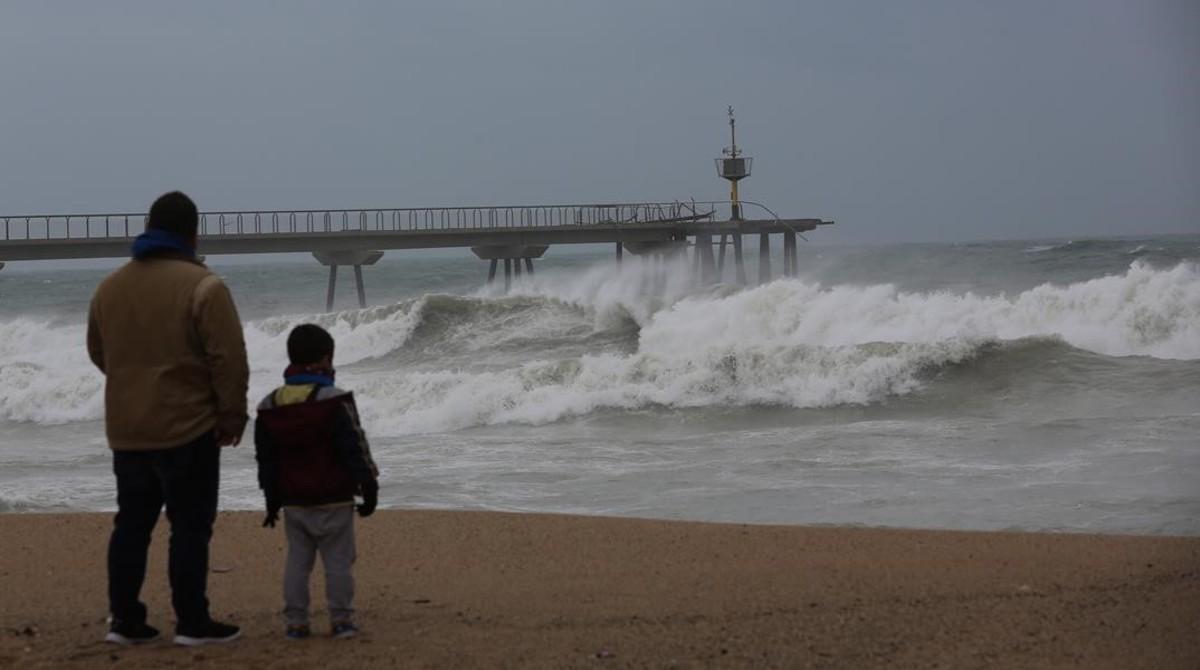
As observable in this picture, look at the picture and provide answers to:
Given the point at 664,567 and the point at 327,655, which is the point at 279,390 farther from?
the point at 664,567

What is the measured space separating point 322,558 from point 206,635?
484 mm

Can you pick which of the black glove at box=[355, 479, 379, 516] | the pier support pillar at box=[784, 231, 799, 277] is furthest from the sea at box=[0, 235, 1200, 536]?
the pier support pillar at box=[784, 231, 799, 277]

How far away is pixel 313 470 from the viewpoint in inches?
192

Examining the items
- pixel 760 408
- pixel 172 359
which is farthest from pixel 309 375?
pixel 760 408

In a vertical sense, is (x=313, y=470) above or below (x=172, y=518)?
above

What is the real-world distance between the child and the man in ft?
0.51

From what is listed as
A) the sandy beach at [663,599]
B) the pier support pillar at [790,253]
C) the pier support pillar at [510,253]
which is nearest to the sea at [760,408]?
the sandy beach at [663,599]

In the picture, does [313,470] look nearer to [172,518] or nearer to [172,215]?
[172,518]

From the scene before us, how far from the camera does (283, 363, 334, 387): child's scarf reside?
493 centimetres

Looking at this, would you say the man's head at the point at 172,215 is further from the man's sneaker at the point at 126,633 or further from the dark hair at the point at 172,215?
the man's sneaker at the point at 126,633

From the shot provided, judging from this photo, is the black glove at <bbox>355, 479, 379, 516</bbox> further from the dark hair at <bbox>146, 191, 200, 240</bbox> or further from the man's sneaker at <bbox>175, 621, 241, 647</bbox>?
the dark hair at <bbox>146, 191, 200, 240</bbox>

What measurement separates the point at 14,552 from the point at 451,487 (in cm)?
434

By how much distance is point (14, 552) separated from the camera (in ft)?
23.9

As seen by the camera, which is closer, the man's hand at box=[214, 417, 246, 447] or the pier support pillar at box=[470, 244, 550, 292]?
the man's hand at box=[214, 417, 246, 447]
